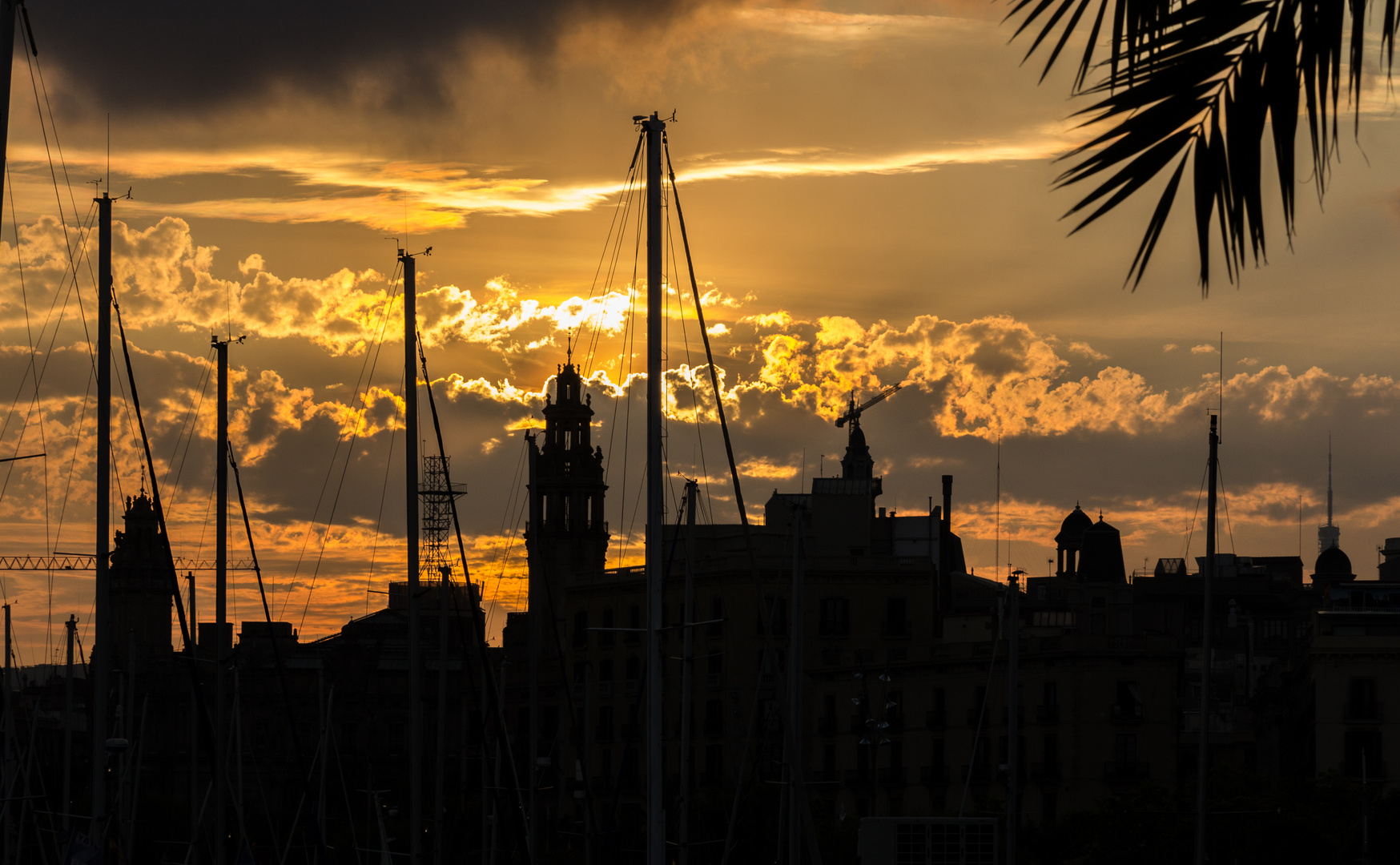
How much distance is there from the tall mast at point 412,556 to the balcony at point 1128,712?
52.1 metres

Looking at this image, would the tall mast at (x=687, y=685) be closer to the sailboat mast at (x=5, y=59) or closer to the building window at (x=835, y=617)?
the sailboat mast at (x=5, y=59)

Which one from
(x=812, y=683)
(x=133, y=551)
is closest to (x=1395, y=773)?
(x=812, y=683)

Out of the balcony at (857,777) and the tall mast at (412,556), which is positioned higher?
the tall mast at (412,556)

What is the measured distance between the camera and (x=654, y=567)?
21.8 meters

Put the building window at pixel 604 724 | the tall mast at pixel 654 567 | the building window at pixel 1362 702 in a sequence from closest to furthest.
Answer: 1. the tall mast at pixel 654 567
2. the building window at pixel 1362 702
3. the building window at pixel 604 724

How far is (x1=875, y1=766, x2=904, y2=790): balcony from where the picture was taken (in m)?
80.0

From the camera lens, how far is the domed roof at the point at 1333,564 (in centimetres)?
17300

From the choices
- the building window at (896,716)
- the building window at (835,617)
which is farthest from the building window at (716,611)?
the building window at (896,716)

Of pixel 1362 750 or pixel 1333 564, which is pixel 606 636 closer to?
pixel 1362 750

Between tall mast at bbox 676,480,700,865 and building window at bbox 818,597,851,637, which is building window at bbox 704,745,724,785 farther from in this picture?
tall mast at bbox 676,480,700,865

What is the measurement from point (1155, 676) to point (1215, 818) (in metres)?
24.4

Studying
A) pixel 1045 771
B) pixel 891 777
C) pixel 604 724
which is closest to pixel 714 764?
pixel 891 777

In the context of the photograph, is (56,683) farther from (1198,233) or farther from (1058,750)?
(1198,233)

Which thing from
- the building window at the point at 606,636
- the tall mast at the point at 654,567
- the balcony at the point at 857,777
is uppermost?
the tall mast at the point at 654,567
